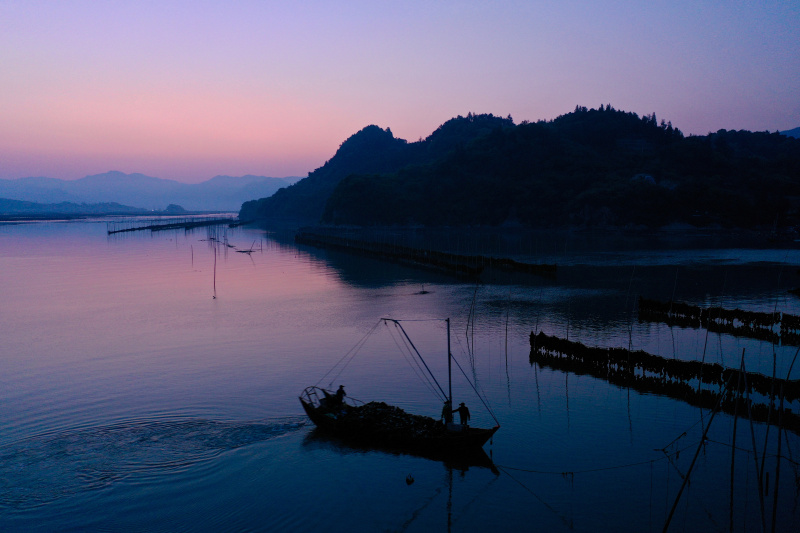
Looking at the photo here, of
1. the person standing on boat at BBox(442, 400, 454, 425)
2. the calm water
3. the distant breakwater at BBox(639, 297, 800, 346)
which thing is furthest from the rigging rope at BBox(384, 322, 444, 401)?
the distant breakwater at BBox(639, 297, 800, 346)

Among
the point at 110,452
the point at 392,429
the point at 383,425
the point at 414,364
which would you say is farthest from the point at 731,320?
the point at 110,452

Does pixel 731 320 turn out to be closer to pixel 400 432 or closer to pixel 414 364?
pixel 414 364

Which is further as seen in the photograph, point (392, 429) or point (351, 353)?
point (351, 353)

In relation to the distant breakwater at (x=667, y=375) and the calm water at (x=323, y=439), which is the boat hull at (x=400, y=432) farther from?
the distant breakwater at (x=667, y=375)

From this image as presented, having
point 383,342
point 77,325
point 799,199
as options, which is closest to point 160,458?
point 383,342

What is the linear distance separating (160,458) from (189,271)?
6596 cm

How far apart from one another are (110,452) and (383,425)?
11.2 meters

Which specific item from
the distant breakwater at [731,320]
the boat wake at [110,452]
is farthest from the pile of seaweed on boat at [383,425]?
the distant breakwater at [731,320]

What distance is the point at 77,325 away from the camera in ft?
151

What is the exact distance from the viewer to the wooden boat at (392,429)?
2152 centimetres

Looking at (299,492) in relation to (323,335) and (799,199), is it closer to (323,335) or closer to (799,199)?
(323,335)

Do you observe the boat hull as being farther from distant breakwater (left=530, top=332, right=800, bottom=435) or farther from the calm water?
distant breakwater (left=530, top=332, right=800, bottom=435)

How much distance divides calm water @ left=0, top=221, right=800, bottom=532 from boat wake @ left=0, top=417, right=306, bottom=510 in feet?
0.32

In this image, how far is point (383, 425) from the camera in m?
22.8
